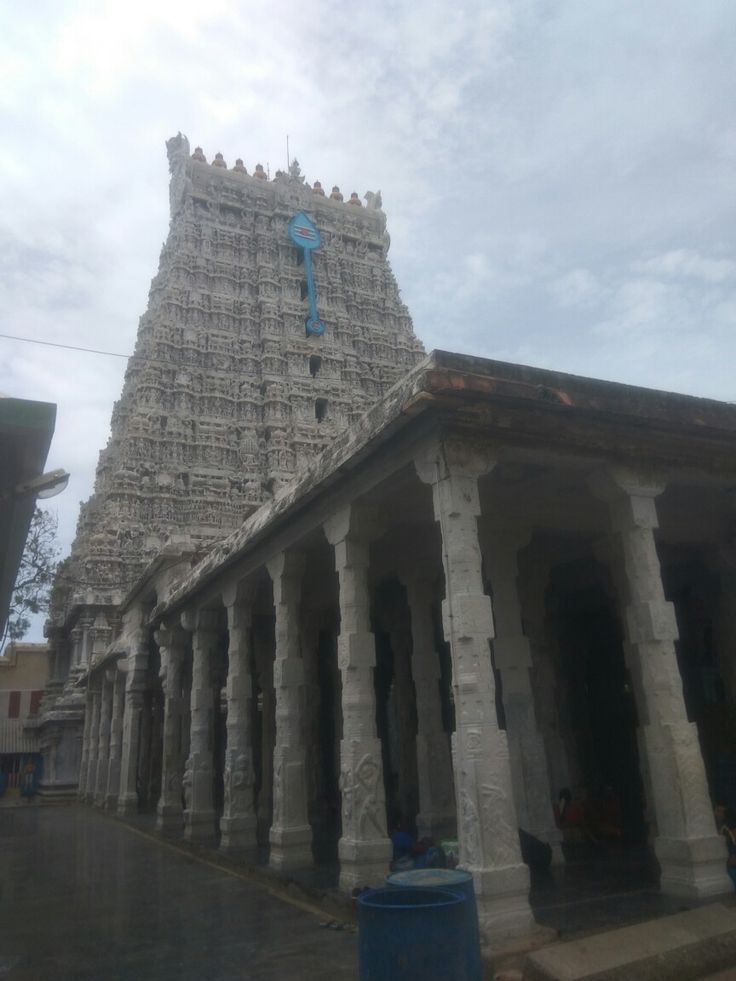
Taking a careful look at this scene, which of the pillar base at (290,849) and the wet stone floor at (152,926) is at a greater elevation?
the pillar base at (290,849)

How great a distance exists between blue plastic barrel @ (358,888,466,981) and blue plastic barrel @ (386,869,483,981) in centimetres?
7

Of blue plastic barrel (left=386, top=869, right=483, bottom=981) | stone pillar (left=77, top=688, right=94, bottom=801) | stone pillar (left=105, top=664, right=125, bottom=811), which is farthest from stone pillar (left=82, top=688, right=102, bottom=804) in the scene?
blue plastic barrel (left=386, top=869, right=483, bottom=981)

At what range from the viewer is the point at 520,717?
9.12 meters

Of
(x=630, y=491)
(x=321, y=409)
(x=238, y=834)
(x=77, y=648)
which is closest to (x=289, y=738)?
(x=238, y=834)

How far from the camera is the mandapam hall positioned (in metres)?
6.84

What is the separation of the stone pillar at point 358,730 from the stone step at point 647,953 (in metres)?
3.07

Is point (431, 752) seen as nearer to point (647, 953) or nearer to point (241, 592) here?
point (241, 592)

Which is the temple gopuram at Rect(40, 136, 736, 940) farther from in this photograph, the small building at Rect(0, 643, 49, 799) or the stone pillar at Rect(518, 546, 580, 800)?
the small building at Rect(0, 643, 49, 799)

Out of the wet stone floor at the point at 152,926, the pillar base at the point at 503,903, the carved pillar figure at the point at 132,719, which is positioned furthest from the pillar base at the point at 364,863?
the carved pillar figure at the point at 132,719

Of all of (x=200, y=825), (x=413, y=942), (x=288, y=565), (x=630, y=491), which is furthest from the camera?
(x=200, y=825)

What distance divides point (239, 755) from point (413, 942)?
864 cm

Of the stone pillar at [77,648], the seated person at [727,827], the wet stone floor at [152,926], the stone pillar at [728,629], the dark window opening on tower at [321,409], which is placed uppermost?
the dark window opening on tower at [321,409]

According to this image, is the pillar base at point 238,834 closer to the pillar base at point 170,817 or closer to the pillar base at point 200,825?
the pillar base at point 200,825

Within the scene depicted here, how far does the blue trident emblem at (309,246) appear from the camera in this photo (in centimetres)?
4481
